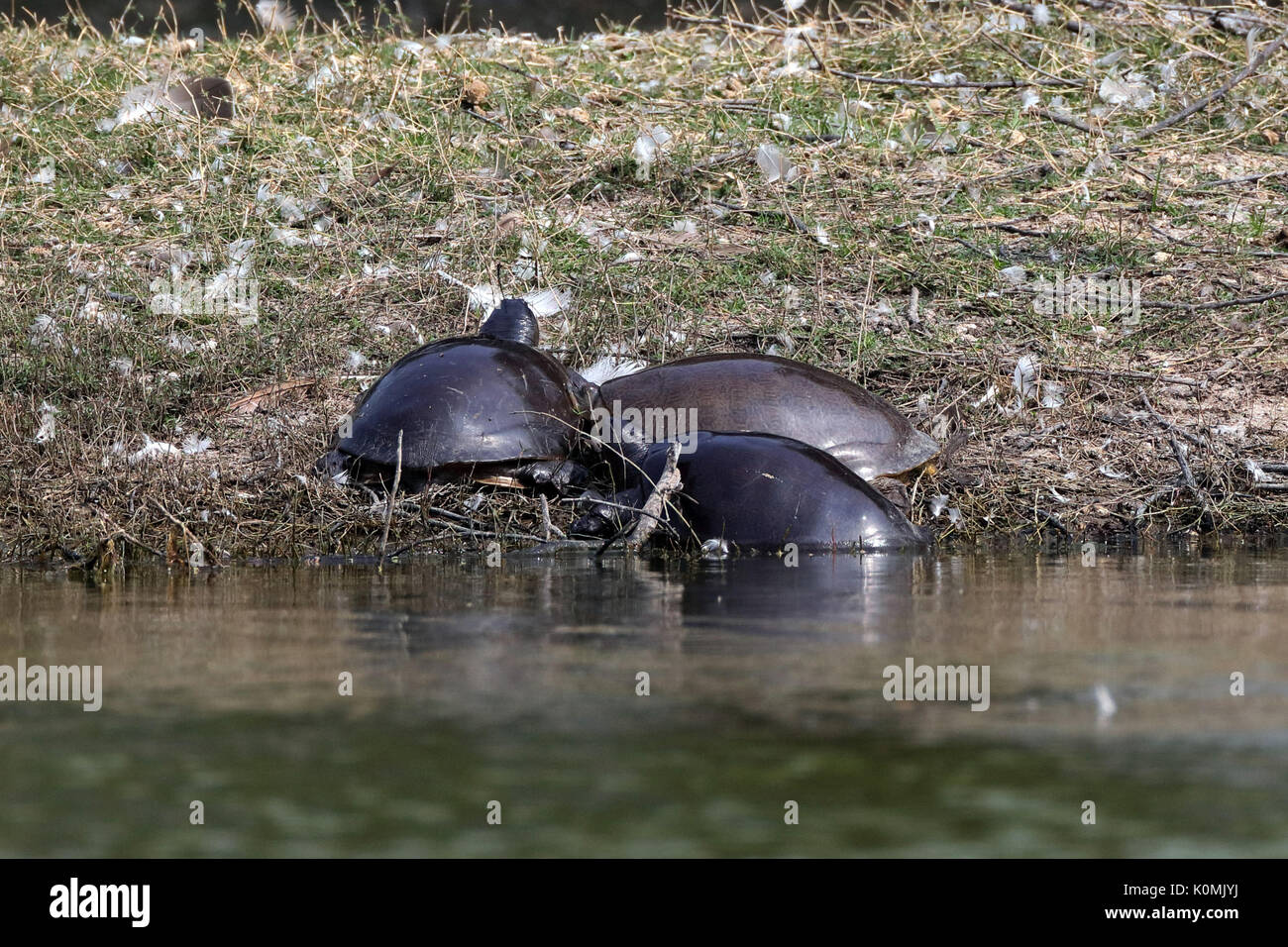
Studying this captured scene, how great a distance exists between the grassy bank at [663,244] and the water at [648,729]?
1795 millimetres

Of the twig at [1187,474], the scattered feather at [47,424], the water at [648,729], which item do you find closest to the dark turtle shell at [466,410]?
the scattered feather at [47,424]

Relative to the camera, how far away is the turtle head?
20.7 feet

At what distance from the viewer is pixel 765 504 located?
500 centimetres

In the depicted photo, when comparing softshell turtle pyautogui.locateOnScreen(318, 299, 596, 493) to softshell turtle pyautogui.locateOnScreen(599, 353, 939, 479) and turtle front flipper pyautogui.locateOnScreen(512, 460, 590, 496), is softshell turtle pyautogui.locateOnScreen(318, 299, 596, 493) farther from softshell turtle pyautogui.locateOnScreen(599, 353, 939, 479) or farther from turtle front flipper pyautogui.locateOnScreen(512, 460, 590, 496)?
softshell turtle pyautogui.locateOnScreen(599, 353, 939, 479)

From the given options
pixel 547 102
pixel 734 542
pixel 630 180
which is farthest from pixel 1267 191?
pixel 734 542

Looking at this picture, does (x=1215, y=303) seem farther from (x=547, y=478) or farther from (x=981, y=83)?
(x=547, y=478)

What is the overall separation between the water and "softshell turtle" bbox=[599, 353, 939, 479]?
6.65 feet

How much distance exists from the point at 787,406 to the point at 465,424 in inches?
47.9

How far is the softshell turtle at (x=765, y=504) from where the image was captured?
4.96 m

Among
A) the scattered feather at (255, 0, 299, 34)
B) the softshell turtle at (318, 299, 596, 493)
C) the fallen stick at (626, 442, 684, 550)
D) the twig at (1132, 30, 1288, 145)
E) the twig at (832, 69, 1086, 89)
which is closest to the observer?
the fallen stick at (626, 442, 684, 550)

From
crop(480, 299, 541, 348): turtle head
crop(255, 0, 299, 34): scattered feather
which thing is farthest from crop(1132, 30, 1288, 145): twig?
crop(255, 0, 299, 34): scattered feather

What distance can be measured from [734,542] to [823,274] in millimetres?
2689

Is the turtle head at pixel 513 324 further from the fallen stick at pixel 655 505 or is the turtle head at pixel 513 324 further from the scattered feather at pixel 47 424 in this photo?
the scattered feather at pixel 47 424
